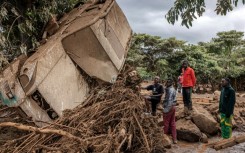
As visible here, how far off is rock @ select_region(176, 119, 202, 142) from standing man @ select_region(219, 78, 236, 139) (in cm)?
105

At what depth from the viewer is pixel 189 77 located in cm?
801

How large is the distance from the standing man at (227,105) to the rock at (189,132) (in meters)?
1.05

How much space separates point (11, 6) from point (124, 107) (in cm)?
428

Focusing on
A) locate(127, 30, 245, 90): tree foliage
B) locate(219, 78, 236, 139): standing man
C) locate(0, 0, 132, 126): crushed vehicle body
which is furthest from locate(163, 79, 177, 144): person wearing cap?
locate(127, 30, 245, 90): tree foliage

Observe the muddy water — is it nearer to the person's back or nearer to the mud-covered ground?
the mud-covered ground

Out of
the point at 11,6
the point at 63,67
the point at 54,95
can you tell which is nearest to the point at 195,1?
the point at 63,67

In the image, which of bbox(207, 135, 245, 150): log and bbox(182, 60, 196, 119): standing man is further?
bbox(182, 60, 196, 119): standing man

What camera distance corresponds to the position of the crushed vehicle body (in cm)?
439

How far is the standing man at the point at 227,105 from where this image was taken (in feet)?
21.4

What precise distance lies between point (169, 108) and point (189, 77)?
→ 4.07 ft

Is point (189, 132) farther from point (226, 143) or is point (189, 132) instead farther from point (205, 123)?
point (226, 143)

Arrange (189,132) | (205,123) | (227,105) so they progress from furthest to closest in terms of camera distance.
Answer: (205,123), (189,132), (227,105)

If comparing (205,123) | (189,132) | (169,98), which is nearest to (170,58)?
(205,123)

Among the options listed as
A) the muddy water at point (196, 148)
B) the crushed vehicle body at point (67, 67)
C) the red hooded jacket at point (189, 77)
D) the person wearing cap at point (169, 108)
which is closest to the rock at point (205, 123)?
the muddy water at point (196, 148)
